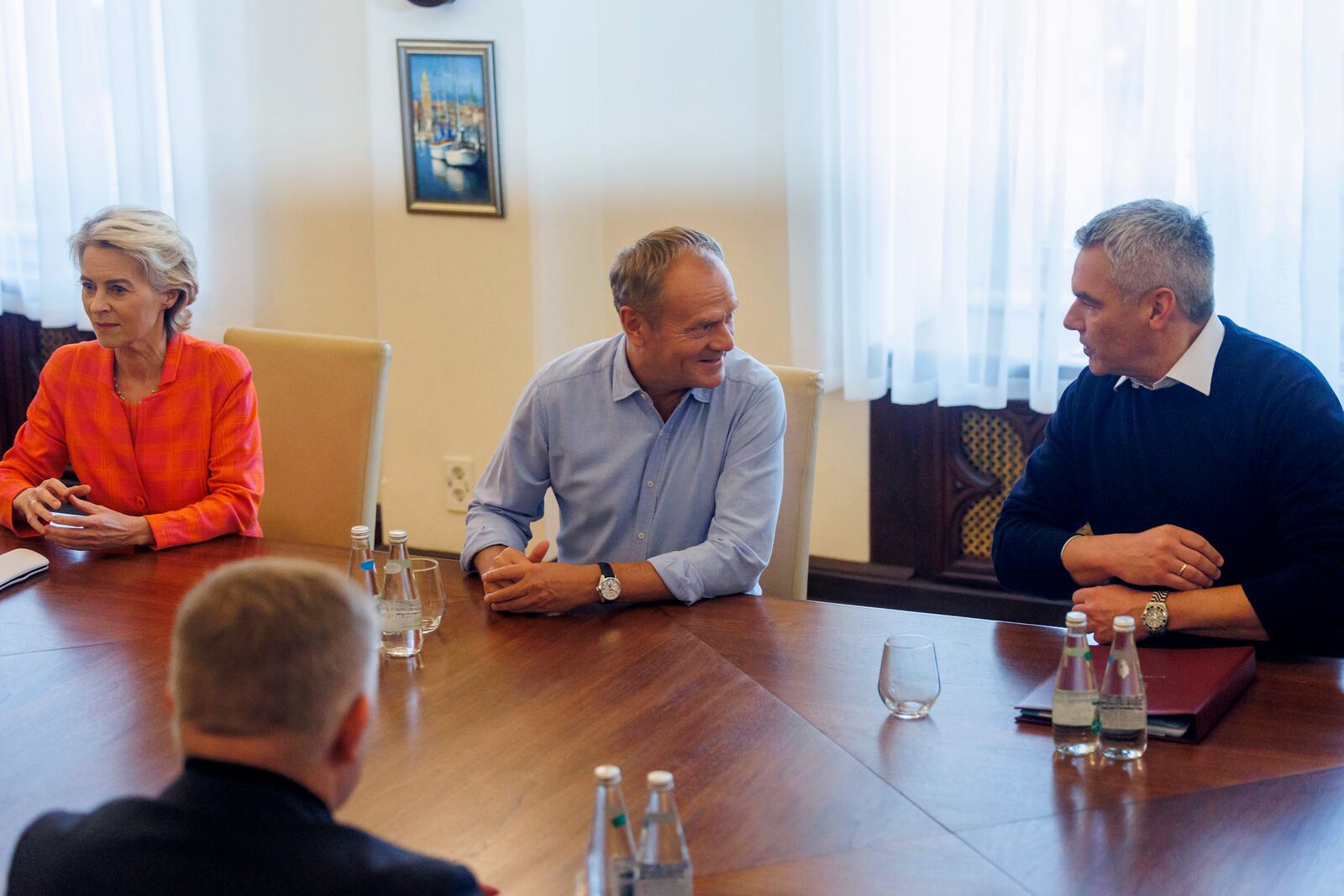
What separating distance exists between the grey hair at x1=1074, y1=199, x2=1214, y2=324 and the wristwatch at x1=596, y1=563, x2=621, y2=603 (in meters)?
0.93

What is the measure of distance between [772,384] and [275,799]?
1554mm

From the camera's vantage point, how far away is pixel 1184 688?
168 centimetres

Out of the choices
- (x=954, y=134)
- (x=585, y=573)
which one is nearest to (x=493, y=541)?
(x=585, y=573)

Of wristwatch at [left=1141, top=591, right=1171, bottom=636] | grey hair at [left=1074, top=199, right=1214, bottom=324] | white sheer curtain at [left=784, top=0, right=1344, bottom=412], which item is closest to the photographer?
wristwatch at [left=1141, top=591, right=1171, bottom=636]

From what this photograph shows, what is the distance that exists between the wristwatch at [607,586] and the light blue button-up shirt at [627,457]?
0.89ft

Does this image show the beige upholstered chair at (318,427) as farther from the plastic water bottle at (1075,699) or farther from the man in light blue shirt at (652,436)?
the plastic water bottle at (1075,699)

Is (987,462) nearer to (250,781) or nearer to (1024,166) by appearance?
(1024,166)

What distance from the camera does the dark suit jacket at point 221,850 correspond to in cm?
98

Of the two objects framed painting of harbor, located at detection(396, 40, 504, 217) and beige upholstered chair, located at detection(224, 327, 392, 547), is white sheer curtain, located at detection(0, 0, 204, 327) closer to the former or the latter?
framed painting of harbor, located at detection(396, 40, 504, 217)

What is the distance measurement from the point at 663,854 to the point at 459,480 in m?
3.01

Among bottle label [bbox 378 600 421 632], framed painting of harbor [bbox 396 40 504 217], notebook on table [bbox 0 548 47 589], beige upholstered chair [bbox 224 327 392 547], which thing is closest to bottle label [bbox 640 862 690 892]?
bottle label [bbox 378 600 421 632]

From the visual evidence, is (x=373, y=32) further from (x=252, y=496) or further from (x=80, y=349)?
(x=252, y=496)

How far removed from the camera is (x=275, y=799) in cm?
100

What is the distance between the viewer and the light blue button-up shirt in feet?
7.85
